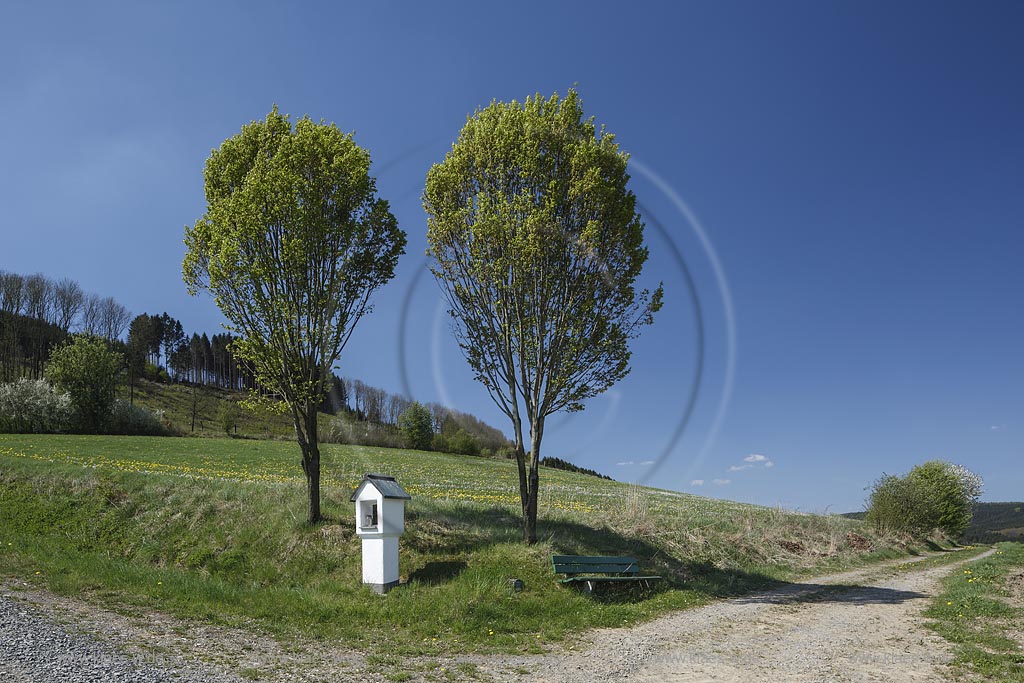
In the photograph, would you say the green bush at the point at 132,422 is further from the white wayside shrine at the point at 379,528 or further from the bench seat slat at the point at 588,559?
the bench seat slat at the point at 588,559

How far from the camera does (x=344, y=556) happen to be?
57.1 ft

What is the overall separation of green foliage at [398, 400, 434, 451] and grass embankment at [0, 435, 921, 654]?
1646 cm

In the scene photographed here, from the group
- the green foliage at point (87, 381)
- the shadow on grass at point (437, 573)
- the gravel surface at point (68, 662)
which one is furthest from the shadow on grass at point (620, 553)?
the green foliage at point (87, 381)

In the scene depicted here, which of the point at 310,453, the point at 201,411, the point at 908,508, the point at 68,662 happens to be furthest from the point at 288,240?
the point at 201,411

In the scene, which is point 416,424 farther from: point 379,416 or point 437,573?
point 437,573

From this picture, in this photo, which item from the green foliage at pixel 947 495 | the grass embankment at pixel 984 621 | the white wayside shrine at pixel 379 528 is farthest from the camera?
the green foliage at pixel 947 495

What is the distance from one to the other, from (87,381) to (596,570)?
62.2 m

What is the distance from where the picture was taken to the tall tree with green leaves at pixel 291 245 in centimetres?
1875

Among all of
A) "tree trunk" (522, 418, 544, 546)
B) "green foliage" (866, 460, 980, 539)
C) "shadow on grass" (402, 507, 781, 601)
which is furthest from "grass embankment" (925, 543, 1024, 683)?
"green foliage" (866, 460, 980, 539)

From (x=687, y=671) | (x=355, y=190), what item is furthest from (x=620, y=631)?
(x=355, y=190)

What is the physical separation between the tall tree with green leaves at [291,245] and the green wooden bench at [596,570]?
26.5 ft

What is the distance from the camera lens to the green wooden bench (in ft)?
53.9

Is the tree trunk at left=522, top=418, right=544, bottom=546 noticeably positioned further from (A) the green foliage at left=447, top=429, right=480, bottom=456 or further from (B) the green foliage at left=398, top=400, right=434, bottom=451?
(A) the green foliage at left=447, top=429, right=480, bottom=456

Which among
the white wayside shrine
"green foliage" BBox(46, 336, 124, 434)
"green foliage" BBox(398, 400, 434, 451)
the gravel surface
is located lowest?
the gravel surface
